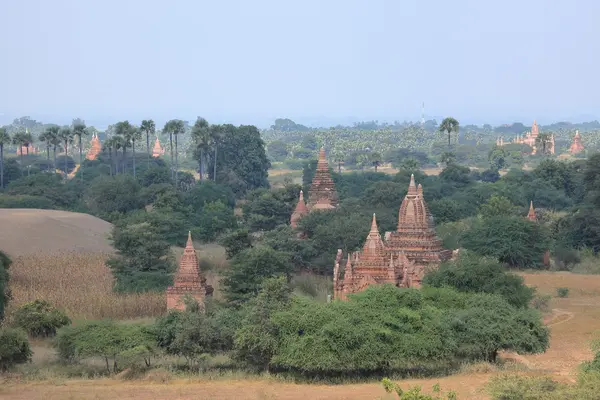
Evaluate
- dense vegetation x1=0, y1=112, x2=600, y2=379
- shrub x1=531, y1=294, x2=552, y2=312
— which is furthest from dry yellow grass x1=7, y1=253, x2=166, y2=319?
shrub x1=531, y1=294, x2=552, y2=312

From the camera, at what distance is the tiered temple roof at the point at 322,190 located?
66562mm

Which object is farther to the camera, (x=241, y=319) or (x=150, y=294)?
(x=150, y=294)

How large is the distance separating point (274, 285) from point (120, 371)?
5.57 metres

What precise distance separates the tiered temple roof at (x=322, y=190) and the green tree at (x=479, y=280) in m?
25.9

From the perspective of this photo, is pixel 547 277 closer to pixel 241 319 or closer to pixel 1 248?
pixel 241 319

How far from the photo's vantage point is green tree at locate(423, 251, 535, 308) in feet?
131

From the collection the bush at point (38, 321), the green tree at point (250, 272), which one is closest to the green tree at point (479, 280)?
the green tree at point (250, 272)

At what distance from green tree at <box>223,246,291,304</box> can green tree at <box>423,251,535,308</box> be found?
23.1 feet

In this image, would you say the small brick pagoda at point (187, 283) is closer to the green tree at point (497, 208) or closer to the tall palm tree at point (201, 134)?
the green tree at point (497, 208)

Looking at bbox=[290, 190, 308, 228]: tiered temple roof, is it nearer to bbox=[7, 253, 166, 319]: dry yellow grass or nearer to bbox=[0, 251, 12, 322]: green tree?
bbox=[7, 253, 166, 319]: dry yellow grass

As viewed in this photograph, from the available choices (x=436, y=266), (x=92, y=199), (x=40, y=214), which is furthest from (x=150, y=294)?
(x=92, y=199)

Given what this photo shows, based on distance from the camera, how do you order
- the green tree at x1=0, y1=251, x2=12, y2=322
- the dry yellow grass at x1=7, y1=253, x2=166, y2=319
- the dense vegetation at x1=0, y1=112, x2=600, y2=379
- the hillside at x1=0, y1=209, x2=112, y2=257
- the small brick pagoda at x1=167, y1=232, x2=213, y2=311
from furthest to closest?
the hillside at x1=0, y1=209, x2=112, y2=257 < the dry yellow grass at x1=7, y1=253, x2=166, y2=319 < the green tree at x1=0, y1=251, x2=12, y2=322 < the small brick pagoda at x1=167, y1=232, x2=213, y2=311 < the dense vegetation at x1=0, y1=112, x2=600, y2=379

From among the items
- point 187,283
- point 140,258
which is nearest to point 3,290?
point 187,283

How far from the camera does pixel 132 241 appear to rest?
173ft
